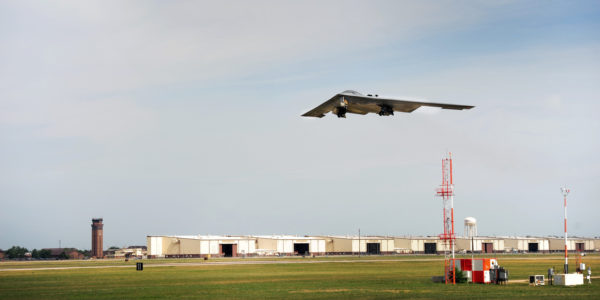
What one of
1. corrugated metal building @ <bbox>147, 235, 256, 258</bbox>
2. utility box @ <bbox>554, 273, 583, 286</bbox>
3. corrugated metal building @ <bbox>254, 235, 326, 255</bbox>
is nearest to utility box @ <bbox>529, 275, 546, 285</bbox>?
utility box @ <bbox>554, 273, 583, 286</bbox>

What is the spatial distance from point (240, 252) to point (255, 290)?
437ft

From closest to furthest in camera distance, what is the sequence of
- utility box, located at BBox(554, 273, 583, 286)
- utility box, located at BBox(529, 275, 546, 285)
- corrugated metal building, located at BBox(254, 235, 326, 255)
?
utility box, located at BBox(554, 273, 583, 286) → utility box, located at BBox(529, 275, 546, 285) → corrugated metal building, located at BBox(254, 235, 326, 255)

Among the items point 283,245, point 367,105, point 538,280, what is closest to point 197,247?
point 283,245

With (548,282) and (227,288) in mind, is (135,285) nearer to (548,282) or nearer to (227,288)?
(227,288)

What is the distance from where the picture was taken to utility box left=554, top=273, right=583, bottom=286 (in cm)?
5348

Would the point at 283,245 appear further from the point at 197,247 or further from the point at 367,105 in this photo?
the point at 367,105

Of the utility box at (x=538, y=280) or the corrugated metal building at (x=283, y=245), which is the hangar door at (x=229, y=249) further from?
the utility box at (x=538, y=280)

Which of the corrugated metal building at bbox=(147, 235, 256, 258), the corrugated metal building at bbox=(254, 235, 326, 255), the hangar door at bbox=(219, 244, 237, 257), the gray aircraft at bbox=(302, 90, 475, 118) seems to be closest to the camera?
the gray aircraft at bbox=(302, 90, 475, 118)

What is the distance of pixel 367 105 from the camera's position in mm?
45188

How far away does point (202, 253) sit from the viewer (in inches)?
6905

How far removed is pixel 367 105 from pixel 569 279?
23420 mm

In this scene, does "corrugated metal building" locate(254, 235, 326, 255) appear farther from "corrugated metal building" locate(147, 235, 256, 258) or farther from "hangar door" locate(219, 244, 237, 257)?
"hangar door" locate(219, 244, 237, 257)

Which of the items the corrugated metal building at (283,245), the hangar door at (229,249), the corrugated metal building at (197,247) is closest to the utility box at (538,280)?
the corrugated metal building at (197,247)

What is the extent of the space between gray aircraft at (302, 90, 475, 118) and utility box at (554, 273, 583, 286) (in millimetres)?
18947
